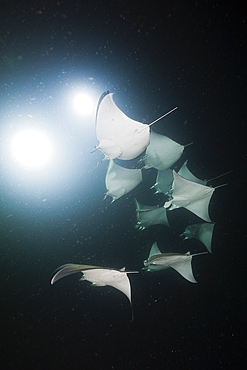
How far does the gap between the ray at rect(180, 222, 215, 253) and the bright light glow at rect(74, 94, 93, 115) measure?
1.34 m

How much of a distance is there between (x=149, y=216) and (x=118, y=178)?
0.45 metres

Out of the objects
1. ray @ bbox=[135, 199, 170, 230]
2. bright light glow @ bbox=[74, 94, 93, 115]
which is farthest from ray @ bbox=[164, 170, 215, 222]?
bright light glow @ bbox=[74, 94, 93, 115]

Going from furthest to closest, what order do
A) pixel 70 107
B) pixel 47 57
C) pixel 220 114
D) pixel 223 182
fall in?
pixel 223 182
pixel 220 114
pixel 70 107
pixel 47 57

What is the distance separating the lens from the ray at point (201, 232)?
5.51ft

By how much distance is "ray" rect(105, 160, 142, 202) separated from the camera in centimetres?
140

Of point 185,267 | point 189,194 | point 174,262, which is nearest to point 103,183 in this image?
point 189,194

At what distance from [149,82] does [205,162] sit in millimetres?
869

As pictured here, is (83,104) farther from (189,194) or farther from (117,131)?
(189,194)

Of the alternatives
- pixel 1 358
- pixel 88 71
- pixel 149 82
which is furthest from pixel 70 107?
pixel 1 358

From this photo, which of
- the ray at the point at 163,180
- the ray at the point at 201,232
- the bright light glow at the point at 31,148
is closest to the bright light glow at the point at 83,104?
the bright light glow at the point at 31,148

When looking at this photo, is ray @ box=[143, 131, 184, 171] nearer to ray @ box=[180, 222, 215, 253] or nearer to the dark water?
the dark water

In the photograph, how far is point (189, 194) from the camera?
136 centimetres

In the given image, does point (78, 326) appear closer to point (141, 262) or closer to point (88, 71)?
point (141, 262)

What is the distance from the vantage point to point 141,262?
1.75m
